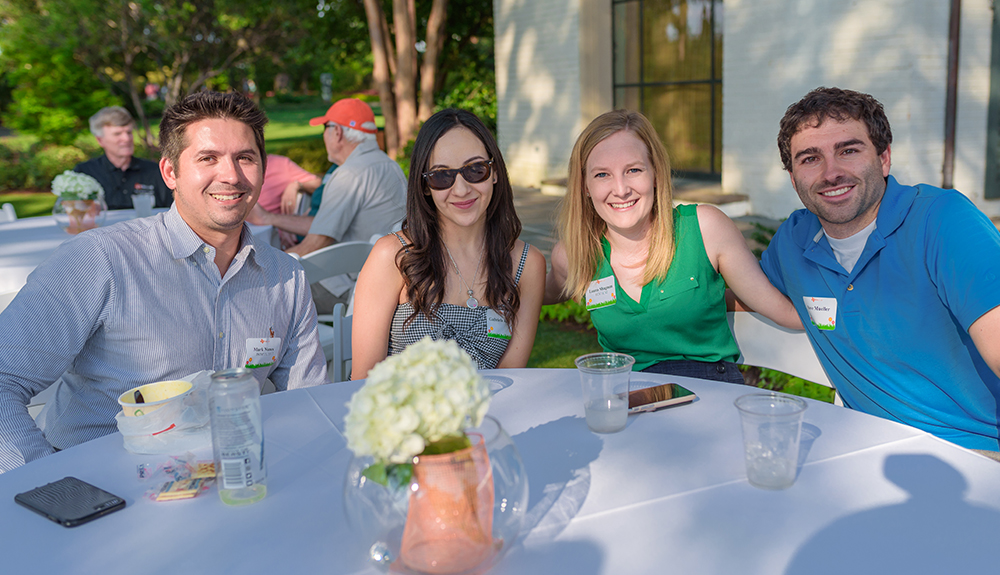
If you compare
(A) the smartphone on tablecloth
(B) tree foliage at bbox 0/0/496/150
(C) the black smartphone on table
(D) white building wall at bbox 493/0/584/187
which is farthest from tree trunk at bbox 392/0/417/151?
(C) the black smartphone on table

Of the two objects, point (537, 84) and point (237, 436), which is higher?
point (537, 84)

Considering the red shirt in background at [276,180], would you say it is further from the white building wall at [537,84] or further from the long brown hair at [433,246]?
the white building wall at [537,84]

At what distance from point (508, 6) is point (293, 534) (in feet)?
37.7

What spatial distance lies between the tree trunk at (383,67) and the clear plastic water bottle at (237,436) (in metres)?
12.1

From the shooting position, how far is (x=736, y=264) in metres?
2.52

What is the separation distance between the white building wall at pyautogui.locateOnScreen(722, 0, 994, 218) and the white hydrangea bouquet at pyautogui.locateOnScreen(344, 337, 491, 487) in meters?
6.82

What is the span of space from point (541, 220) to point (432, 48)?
5233mm

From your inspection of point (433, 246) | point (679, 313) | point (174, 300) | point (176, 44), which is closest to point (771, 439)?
point (679, 313)

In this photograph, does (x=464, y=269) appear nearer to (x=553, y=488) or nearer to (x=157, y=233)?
(x=157, y=233)

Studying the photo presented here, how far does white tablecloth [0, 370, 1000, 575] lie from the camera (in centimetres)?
118

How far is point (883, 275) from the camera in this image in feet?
7.04

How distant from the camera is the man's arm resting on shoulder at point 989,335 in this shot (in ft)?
6.06

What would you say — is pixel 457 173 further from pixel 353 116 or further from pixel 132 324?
pixel 353 116

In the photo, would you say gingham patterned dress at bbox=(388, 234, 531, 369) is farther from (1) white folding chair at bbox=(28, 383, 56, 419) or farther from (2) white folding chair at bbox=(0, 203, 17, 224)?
(2) white folding chair at bbox=(0, 203, 17, 224)
